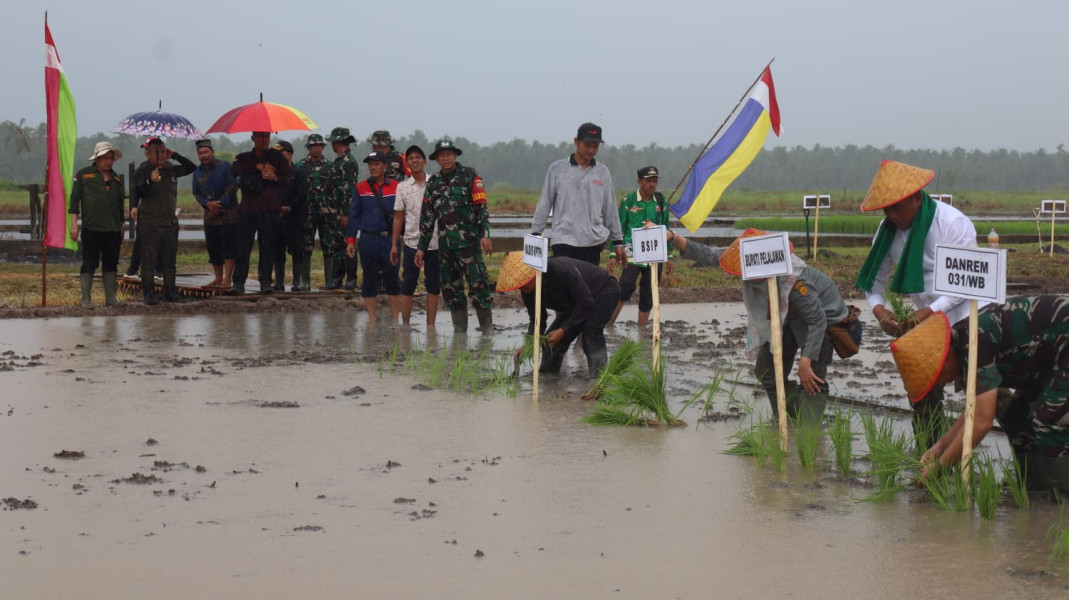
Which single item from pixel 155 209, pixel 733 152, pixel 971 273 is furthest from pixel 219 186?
pixel 971 273

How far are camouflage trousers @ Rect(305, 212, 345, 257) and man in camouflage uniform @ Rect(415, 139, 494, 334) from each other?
138 inches

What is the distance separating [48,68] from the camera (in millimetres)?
13469

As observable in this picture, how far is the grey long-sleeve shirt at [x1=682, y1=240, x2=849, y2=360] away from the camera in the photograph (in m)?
6.94

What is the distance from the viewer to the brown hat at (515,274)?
8539 millimetres

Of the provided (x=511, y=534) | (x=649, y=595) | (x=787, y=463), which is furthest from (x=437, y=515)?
(x=787, y=463)

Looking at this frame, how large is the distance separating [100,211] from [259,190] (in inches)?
69.8

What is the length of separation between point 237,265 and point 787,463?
30.4 ft

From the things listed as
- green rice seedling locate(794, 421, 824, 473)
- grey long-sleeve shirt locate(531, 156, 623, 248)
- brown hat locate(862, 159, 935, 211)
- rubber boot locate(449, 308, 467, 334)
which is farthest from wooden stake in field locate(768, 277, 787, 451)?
rubber boot locate(449, 308, 467, 334)

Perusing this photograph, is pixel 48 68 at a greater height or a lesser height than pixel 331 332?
greater

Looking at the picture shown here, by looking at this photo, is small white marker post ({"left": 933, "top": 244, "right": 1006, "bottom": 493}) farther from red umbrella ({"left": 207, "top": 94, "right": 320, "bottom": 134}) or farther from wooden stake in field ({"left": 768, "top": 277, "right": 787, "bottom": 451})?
red umbrella ({"left": 207, "top": 94, "right": 320, "bottom": 134})

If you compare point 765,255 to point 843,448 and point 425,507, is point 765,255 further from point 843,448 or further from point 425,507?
point 425,507

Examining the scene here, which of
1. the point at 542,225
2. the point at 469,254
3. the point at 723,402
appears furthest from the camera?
the point at 469,254

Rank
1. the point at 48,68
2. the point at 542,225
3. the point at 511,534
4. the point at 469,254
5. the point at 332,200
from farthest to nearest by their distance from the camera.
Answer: the point at 332,200, the point at 48,68, the point at 469,254, the point at 542,225, the point at 511,534

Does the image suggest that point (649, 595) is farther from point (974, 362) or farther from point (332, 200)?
point (332, 200)
